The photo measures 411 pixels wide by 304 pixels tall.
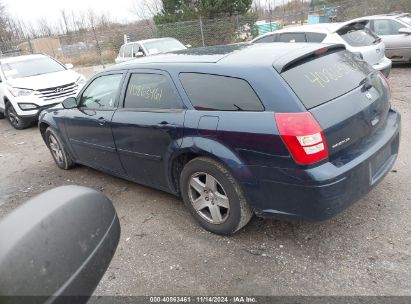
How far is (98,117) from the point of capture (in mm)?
4355

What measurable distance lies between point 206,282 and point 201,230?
2.50ft

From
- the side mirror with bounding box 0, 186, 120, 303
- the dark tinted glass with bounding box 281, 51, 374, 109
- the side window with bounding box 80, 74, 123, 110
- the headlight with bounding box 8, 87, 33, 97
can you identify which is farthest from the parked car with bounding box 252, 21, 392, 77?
the side mirror with bounding box 0, 186, 120, 303

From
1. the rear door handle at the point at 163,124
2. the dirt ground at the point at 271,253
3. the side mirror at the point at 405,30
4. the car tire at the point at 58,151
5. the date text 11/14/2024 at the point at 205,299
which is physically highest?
the rear door handle at the point at 163,124

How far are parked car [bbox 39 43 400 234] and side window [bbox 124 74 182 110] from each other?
11mm

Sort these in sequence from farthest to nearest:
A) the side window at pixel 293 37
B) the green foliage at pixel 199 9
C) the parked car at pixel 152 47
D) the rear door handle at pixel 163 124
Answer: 1. the green foliage at pixel 199 9
2. the parked car at pixel 152 47
3. the side window at pixel 293 37
4. the rear door handle at pixel 163 124

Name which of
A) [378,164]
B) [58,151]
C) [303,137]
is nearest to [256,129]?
[303,137]

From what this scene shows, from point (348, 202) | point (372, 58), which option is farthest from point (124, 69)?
point (372, 58)

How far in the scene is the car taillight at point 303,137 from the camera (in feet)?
8.77

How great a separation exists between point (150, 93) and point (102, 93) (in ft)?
3.35

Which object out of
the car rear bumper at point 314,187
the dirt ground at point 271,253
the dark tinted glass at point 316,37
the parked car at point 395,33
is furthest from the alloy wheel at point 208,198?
the parked car at point 395,33

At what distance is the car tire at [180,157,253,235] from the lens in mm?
3129

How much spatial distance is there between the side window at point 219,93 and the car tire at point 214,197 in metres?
0.48

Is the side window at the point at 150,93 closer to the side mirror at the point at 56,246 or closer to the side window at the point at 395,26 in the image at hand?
the side mirror at the point at 56,246

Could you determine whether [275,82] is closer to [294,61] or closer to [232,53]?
[294,61]
